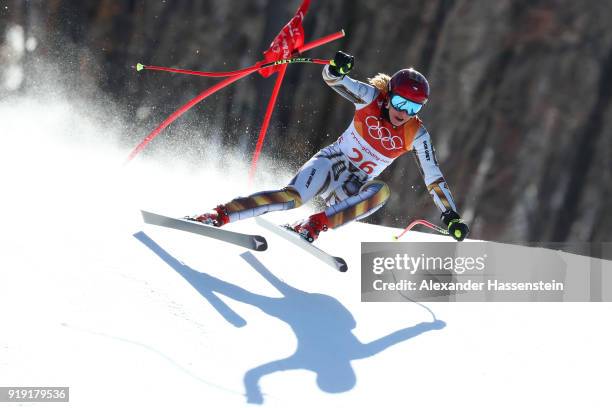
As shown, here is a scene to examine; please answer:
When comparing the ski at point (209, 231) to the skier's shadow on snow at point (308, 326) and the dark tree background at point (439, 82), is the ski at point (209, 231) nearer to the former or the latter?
the skier's shadow on snow at point (308, 326)

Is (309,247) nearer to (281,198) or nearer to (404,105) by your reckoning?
(281,198)

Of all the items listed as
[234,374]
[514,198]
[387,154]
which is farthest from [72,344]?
[514,198]

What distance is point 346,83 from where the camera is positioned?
4414mm

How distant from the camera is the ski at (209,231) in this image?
12.1 ft

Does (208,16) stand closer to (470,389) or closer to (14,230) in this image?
(14,230)

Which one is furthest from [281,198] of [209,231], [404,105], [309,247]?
[404,105]

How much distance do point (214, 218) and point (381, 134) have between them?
1269 millimetres

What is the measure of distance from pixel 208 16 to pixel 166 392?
13.3 metres

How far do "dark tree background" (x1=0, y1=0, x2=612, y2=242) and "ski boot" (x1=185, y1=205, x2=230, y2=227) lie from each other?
9.47 meters

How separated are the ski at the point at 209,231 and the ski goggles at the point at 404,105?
4.24ft

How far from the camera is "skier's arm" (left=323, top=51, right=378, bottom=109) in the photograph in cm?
424

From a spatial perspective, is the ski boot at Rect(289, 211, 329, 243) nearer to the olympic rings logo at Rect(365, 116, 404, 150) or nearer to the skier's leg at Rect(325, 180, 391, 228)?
the skier's leg at Rect(325, 180, 391, 228)

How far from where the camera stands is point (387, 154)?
15.0 ft

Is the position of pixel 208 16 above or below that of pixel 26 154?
above
